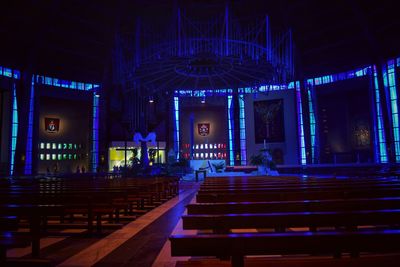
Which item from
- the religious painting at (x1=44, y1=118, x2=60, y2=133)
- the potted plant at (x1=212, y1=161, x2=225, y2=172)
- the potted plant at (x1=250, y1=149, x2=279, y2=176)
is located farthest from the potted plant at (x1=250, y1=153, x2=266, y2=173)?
the religious painting at (x1=44, y1=118, x2=60, y2=133)

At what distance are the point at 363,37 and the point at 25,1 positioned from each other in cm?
2308

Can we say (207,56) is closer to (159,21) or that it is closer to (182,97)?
(182,97)

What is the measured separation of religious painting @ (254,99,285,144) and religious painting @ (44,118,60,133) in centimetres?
1759

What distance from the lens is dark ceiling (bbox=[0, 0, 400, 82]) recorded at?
22.1 m

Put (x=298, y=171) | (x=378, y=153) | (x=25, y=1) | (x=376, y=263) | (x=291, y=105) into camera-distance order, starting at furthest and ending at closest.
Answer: (x=291, y=105)
(x=378, y=153)
(x=298, y=171)
(x=25, y=1)
(x=376, y=263)

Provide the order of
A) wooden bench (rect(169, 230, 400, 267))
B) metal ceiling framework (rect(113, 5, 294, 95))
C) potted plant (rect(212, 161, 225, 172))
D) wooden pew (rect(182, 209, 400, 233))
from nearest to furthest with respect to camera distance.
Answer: wooden bench (rect(169, 230, 400, 267)), wooden pew (rect(182, 209, 400, 233)), metal ceiling framework (rect(113, 5, 294, 95)), potted plant (rect(212, 161, 225, 172))

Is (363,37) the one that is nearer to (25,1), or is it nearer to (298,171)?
(298,171)

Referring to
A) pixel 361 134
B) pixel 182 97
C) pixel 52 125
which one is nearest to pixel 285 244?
pixel 182 97

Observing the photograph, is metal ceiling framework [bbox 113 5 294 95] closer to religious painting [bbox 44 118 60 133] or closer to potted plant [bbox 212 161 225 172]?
potted plant [bbox 212 161 225 172]

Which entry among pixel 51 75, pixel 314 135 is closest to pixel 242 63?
pixel 314 135

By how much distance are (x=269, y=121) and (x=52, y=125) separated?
19.0 meters

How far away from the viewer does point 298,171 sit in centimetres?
2309

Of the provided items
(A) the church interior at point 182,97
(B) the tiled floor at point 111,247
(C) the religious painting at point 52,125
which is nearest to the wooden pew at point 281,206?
(B) the tiled floor at point 111,247

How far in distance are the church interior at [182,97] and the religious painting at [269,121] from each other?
92mm
